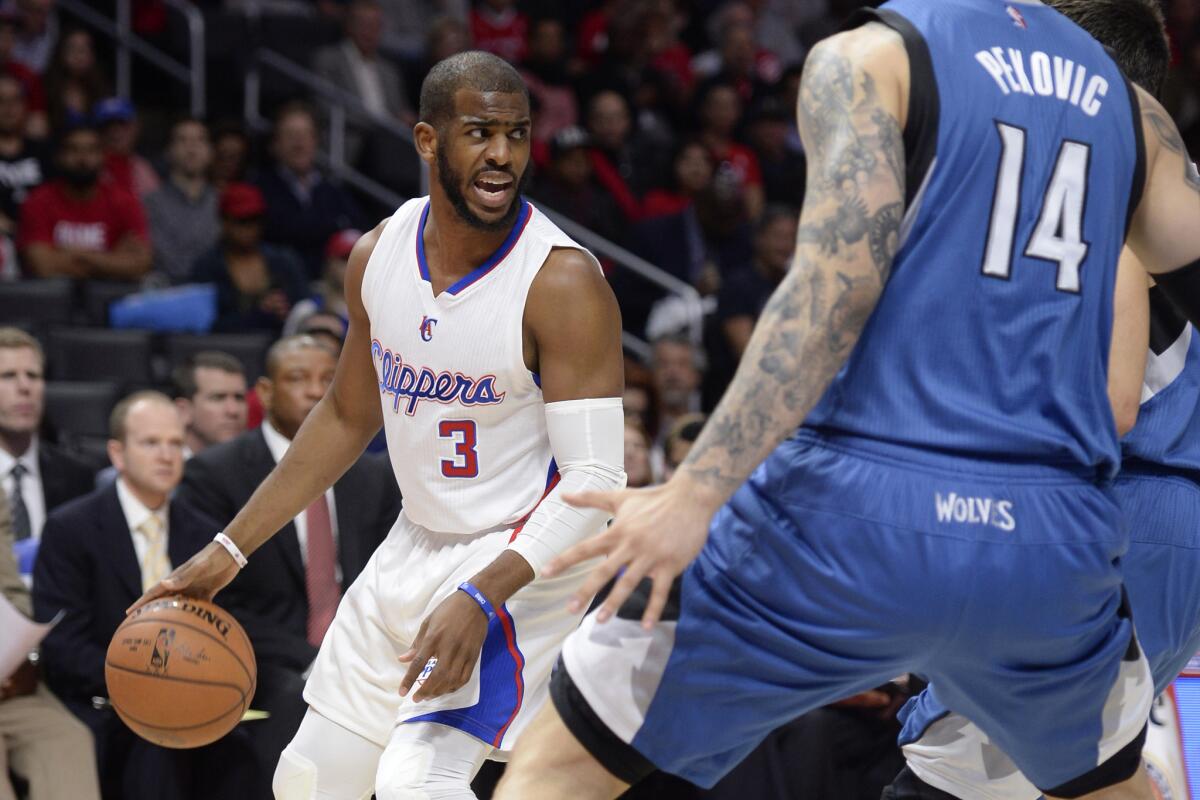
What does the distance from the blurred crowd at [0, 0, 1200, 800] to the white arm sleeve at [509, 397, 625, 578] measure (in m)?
1.54

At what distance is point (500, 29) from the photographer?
11.8 meters

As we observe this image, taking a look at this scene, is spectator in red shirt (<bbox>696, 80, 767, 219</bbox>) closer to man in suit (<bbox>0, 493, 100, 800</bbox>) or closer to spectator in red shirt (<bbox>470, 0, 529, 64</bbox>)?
spectator in red shirt (<bbox>470, 0, 529, 64</bbox>)

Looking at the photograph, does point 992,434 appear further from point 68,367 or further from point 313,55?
point 313,55

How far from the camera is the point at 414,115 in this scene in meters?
11.1

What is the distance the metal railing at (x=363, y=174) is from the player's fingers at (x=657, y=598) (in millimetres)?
7078

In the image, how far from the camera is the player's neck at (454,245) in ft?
11.6

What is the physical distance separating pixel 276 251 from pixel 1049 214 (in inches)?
280

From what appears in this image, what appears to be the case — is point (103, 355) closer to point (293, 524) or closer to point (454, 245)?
point (293, 524)

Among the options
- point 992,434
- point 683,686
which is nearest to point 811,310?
point 992,434

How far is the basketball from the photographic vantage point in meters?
3.55

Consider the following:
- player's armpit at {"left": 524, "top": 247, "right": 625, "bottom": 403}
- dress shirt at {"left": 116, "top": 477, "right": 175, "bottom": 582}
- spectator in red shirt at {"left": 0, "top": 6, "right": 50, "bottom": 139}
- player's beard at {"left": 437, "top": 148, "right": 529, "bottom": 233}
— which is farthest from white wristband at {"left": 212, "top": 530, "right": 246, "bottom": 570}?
spectator in red shirt at {"left": 0, "top": 6, "right": 50, "bottom": 139}

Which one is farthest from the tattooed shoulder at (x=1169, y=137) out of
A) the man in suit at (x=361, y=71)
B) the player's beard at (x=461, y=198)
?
the man in suit at (x=361, y=71)

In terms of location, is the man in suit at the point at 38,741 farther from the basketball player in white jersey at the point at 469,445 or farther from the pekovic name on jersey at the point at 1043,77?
the pekovic name on jersey at the point at 1043,77

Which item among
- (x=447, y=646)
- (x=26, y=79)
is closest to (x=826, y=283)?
(x=447, y=646)
